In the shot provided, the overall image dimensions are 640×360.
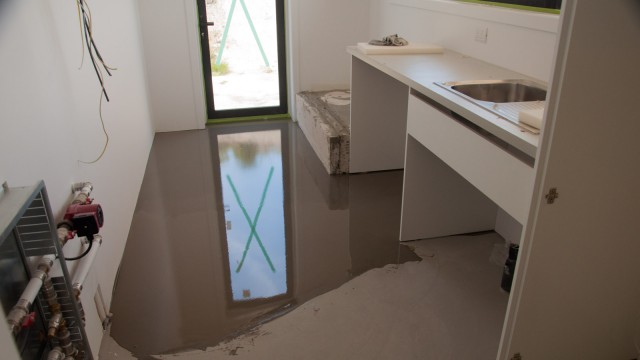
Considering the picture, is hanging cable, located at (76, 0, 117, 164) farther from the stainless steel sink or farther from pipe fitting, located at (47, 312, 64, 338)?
the stainless steel sink

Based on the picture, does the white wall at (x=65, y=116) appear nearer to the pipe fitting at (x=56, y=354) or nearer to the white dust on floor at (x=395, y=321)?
the pipe fitting at (x=56, y=354)

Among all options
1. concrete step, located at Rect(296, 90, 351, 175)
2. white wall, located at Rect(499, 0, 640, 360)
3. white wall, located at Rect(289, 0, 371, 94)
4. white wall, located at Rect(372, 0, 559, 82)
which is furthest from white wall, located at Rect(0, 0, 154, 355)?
white wall, located at Rect(289, 0, 371, 94)

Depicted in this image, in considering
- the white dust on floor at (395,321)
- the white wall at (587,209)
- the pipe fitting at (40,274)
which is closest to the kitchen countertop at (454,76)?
the white wall at (587,209)

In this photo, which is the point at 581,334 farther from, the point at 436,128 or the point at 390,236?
the point at 390,236

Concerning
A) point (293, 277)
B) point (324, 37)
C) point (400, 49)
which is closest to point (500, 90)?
point (400, 49)

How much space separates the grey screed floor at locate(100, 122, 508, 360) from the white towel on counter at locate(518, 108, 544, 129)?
0.89 m

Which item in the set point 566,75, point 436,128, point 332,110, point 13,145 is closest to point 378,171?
point 332,110

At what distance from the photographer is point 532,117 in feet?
4.73

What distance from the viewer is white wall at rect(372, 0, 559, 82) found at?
2.19 meters

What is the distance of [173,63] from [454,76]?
2.92 meters

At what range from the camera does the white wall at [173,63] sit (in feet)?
13.7

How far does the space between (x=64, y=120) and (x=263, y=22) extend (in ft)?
10.5

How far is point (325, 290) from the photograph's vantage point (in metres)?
2.20

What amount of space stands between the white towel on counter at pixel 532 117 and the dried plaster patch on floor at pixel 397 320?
0.89 metres
